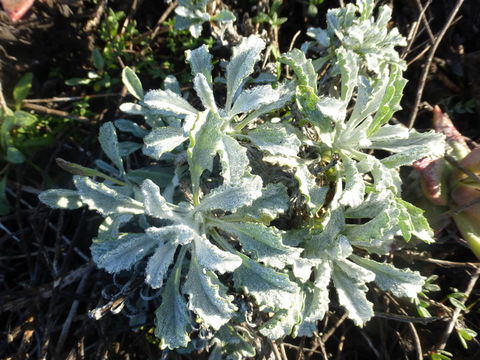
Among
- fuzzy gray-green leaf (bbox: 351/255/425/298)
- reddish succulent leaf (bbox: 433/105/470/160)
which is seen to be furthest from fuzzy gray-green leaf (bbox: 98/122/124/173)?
reddish succulent leaf (bbox: 433/105/470/160)

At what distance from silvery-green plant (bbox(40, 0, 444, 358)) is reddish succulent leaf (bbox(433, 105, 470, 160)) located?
346mm

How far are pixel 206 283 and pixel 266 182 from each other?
1.42ft

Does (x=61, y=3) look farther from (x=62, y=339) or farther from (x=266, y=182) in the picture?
(x=62, y=339)

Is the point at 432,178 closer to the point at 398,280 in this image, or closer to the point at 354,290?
the point at 398,280

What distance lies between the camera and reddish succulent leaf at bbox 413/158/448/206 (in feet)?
5.80

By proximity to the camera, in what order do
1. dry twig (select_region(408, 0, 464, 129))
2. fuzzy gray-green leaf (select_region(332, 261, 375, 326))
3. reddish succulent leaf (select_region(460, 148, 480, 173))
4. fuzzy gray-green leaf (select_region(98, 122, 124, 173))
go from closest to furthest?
1. fuzzy gray-green leaf (select_region(332, 261, 375, 326))
2. fuzzy gray-green leaf (select_region(98, 122, 124, 173))
3. reddish succulent leaf (select_region(460, 148, 480, 173))
4. dry twig (select_region(408, 0, 464, 129))

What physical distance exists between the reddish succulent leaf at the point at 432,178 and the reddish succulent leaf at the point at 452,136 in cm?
10

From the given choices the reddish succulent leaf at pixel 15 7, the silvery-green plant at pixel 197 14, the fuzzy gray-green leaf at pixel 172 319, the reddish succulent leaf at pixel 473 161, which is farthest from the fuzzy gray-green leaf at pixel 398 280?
the reddish succulent leaf at pixel 15 7

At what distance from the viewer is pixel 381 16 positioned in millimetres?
1726

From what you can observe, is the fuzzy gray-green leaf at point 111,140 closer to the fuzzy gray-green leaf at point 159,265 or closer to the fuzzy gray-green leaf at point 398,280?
the fuzzy gray-green leaf at point 159,265

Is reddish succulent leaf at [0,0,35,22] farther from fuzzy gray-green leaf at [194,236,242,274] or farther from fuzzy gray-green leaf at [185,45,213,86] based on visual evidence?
fuzzy gray-green leaf at [194,236,242,274]

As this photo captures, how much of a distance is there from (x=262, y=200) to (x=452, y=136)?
1004 millimetres

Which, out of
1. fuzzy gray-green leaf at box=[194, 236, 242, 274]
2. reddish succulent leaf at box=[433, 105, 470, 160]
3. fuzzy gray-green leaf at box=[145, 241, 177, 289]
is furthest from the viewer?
reddish succulent leaf at box=[433, 105, 470, 160]

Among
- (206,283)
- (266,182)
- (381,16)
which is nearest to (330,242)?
(266,182)
